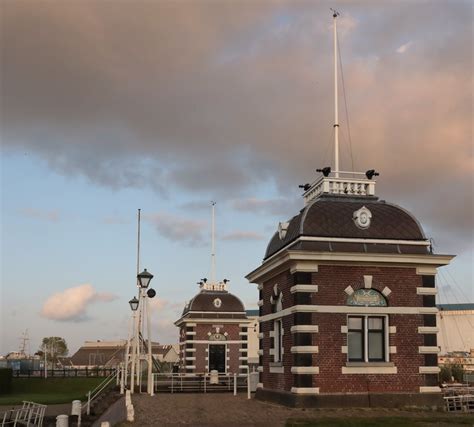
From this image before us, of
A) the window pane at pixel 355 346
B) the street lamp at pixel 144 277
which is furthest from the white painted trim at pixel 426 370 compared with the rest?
the street lamp at pixel 144 277

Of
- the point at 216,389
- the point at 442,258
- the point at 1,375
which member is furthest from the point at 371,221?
the point at 1,375

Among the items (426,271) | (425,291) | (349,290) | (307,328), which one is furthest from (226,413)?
(426,271)

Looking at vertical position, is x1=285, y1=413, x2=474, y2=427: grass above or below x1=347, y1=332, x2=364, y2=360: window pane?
below

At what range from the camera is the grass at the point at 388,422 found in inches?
770

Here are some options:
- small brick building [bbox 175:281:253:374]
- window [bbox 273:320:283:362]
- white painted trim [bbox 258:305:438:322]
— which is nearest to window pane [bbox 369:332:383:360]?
white painted trim [bbox 258:305:438:322]

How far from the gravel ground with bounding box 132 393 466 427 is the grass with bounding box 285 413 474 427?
1.72 feet

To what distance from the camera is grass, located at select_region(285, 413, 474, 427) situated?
19562 mm

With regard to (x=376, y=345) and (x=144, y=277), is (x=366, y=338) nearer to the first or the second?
(x=376, y=345)

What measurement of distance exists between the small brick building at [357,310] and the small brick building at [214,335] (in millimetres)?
24539

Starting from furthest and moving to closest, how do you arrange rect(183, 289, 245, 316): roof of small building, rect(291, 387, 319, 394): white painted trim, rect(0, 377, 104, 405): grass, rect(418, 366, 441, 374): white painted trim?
rect(183, 289, 245, 316): roof of small building → rect(0, 377, 104, 405): grass → rect(418, 366, 441, 374): white painted trim → rect(291, 387, 319, 394): white painted trim

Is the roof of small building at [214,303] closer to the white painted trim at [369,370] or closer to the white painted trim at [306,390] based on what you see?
the white painted trim at [369,370]

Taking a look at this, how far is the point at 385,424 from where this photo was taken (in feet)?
64.3

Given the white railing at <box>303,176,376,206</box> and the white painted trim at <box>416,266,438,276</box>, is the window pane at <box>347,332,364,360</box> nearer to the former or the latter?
the white painted trim at <box>416,266,438,276</box>

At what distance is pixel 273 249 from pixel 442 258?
7.13m
